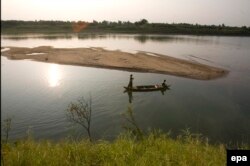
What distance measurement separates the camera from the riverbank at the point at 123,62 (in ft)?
126

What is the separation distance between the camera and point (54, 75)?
114 feet

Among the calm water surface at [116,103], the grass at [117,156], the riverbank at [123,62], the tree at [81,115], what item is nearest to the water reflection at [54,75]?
the calm water surface at [116,103]

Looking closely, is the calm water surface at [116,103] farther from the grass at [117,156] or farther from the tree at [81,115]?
the grass at [117,156]

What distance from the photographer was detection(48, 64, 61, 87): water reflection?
30906mm

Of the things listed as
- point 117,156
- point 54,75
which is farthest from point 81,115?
point 54,75

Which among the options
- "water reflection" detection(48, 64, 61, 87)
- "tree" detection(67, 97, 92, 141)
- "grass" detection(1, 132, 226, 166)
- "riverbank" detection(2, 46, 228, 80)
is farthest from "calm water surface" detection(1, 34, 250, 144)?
"grass" detection(1, 132, 226, 166)

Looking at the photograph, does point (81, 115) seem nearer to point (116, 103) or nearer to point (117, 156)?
point (116, 103)

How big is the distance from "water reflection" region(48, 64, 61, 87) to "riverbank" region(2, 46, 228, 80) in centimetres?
384

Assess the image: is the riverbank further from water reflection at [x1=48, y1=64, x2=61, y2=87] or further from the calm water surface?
water reflection at [x1=48, y1=64, x2=61, y2=87]

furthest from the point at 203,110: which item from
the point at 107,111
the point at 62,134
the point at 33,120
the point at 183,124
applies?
the point at 33,120

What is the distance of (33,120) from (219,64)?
123ft

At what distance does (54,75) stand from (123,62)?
1328 cm

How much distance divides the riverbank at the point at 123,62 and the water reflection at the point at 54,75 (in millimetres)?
3843

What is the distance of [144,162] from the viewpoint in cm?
684
